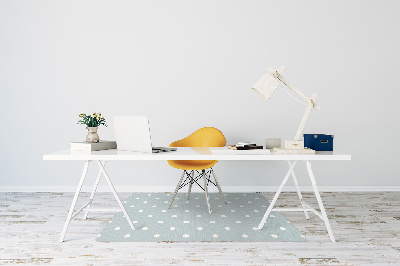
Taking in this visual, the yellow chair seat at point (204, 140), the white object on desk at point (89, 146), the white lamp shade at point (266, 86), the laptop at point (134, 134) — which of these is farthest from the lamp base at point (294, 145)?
the white object on desk at point (89, 146)

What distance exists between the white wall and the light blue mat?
0.82 meters

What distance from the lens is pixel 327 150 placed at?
2.08 meters

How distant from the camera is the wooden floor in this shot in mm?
1731

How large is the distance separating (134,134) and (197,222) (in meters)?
0.97

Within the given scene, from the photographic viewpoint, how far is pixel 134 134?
193 centimetres

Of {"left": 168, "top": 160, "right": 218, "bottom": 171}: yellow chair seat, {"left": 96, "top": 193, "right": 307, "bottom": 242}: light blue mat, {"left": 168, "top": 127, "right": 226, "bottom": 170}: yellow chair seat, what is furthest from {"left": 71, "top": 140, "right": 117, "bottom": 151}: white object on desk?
{"left": 168, "top": 127, "right": 226, "bottom": 170}: yellow chair seat

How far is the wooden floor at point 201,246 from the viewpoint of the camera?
173 cm

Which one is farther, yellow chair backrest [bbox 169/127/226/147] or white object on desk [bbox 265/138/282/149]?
yellow chair backrest [bbox 169/127/226/147]

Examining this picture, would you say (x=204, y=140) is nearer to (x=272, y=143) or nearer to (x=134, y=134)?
(x=272, y=143)

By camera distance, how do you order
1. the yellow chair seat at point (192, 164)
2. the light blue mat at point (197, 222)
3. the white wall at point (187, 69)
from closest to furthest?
1. the light blue mat at point (197, 222)
2. the yellow chair seat at point (192, 164)
3. the white wall at point (187, 69)

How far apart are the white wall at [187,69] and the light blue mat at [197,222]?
824 mm

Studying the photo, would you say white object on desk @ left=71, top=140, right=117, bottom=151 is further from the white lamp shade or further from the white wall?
the white wall

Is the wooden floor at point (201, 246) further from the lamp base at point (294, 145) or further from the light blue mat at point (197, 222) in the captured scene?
the lamp base at point (294, 145)

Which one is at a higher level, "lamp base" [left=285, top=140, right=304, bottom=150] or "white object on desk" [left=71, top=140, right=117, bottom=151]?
"white object on desk" [left=71, top=140, right=117, bottom=151]
